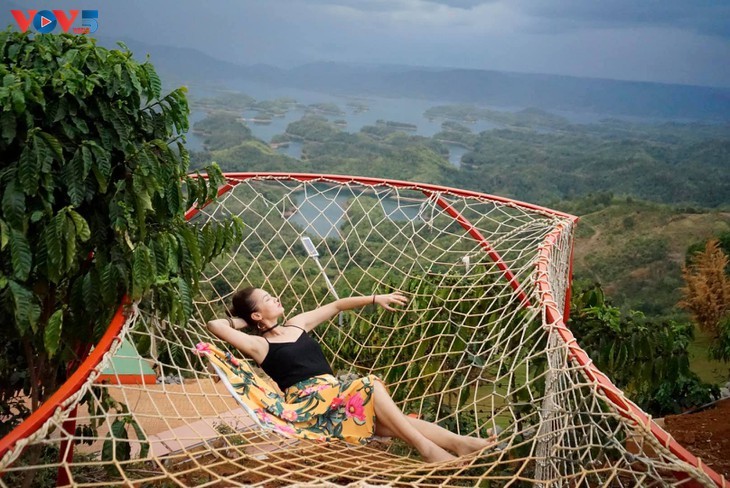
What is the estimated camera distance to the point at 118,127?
2.02 meters

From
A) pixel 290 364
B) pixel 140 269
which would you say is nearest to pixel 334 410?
pixel 290 364

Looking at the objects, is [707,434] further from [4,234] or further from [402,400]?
[4,234]

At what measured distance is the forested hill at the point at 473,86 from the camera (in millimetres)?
14453

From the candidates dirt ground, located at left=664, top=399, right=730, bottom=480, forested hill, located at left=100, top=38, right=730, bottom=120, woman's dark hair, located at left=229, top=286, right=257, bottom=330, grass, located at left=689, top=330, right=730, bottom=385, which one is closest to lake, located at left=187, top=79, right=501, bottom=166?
forested hill, located at left=100, top=38, right=730, bottom=120

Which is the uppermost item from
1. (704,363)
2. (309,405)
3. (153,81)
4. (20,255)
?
(153,81)

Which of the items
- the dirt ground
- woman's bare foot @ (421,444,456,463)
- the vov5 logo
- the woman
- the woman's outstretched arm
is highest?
the vov5 logo

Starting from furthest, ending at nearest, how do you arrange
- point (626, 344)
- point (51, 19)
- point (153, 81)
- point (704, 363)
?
point (704, 363)
point (626, 344)
point (51, 19)
point (153, 81)

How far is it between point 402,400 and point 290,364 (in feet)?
1.71

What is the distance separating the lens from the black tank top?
255 cm

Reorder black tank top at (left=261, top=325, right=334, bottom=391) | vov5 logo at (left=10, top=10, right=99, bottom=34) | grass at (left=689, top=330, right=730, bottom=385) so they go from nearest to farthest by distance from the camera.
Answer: black tank top at (left=261, top=325, right=334, bottom=391) → vov5 logo at (left=10, top=10, right=99, bottom=34) → grass at (left=689, top=330, right=730, bottom=385)

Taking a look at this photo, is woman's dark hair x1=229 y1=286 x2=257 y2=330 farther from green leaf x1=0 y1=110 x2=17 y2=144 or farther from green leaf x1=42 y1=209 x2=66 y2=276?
green leaf x1=0 y1=110 x2=17 y2=144

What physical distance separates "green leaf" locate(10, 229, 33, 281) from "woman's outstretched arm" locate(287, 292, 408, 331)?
111 cm

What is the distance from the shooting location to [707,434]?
3.23 metres

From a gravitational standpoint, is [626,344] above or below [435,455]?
above
